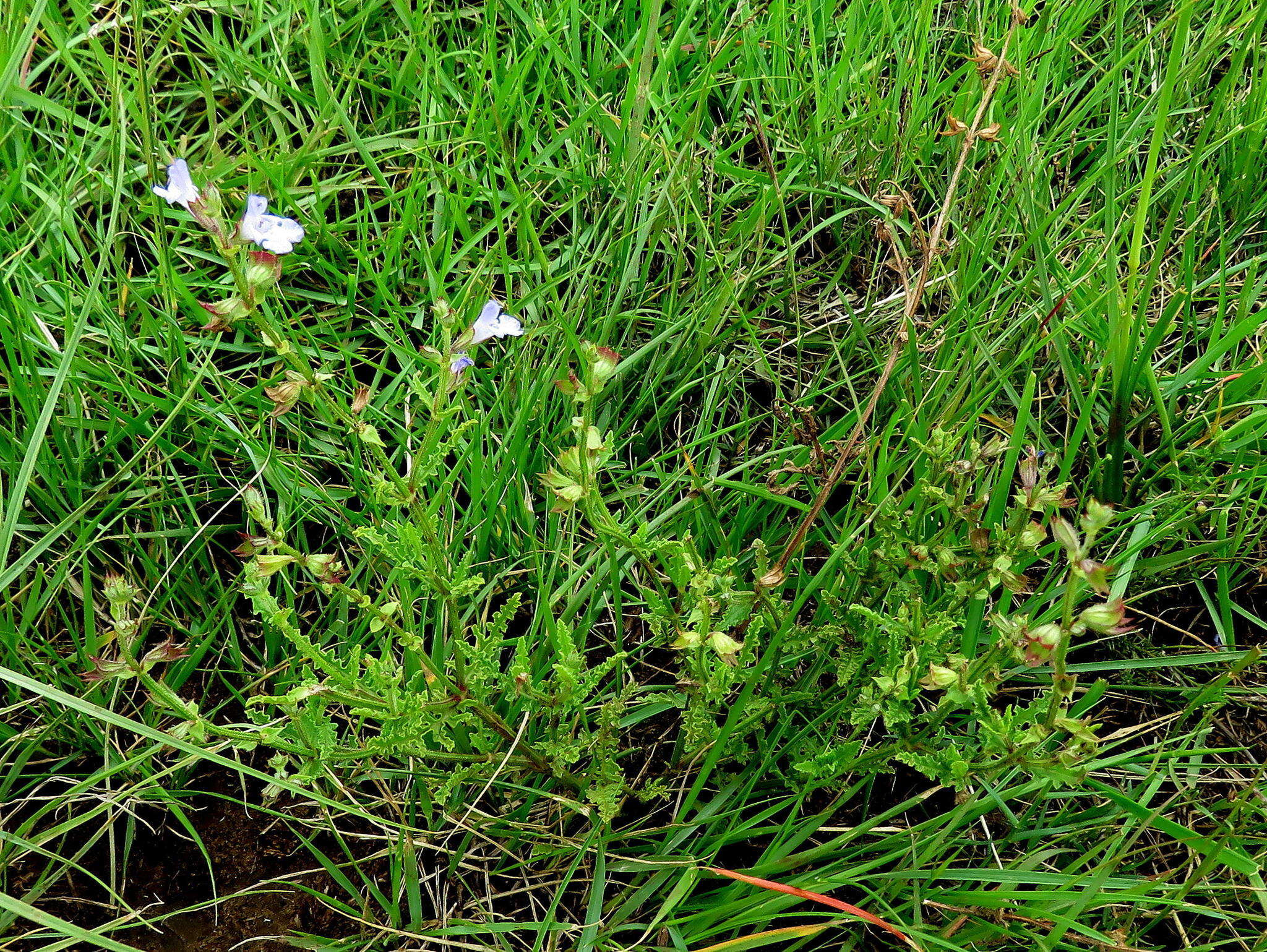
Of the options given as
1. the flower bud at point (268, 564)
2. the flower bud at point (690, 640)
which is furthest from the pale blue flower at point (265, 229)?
the flower bud at point (690, 640)

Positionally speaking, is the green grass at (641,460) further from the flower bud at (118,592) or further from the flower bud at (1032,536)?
the flower bud at (118,592)

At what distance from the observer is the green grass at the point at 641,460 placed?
5.22 feet

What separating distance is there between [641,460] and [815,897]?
2.83 feet

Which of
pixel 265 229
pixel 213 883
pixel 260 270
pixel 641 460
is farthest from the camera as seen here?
pixel 641 460

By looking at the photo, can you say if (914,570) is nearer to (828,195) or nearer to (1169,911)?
(1169,911)

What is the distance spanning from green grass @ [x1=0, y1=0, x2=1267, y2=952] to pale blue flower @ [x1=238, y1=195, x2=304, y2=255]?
321mm

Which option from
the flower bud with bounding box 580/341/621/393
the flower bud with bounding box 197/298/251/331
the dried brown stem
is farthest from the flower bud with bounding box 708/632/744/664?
the flower bud with bounding box 197/298/251/331

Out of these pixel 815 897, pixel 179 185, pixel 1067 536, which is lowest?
pixel 815 897

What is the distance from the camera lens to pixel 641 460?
6.77ft

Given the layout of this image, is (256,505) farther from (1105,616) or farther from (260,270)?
(1105,616)

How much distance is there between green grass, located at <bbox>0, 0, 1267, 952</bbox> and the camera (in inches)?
62.6

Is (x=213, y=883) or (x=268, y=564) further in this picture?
(x=213, y=883)

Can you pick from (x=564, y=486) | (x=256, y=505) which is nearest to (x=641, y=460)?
(x=564, y=486)

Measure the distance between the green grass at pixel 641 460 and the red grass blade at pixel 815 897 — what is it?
0.02m
